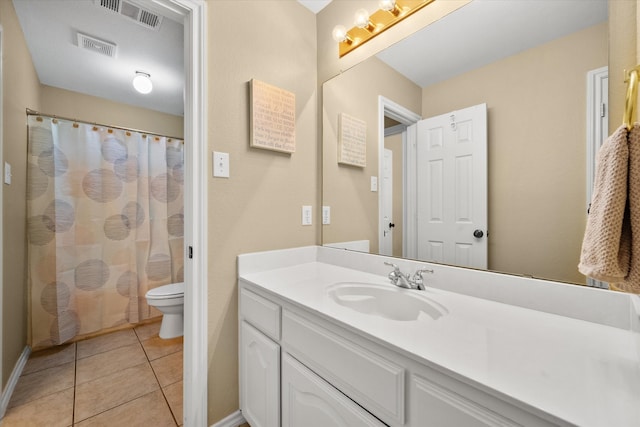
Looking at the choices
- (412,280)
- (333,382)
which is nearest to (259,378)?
(333,382)

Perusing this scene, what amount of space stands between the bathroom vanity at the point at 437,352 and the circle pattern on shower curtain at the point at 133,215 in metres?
1.82

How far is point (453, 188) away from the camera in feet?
3.52

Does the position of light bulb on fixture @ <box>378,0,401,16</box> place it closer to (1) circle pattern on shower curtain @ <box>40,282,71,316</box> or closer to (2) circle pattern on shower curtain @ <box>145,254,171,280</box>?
(2) circle pattern on shower curtain @ <box>145,254,171,280</box>

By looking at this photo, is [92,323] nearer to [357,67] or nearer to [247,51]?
[247,51]

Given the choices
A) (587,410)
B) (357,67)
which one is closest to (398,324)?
(587,410)

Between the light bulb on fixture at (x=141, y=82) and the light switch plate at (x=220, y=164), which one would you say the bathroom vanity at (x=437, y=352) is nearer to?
the light switch plate at (x=220, y=164)

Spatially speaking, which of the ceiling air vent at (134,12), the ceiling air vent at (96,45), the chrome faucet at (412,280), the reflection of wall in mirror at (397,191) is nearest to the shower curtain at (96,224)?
the ceiling air vent at (96,45)

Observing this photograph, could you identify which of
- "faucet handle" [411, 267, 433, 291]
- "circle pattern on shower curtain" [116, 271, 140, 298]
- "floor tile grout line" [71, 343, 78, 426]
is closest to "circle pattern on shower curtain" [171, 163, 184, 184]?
"circle pattern on shower curtain" [116, 271, 140, 298]

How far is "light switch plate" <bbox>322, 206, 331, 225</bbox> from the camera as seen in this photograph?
64.5 inches

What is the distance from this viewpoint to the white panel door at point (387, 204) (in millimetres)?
1339

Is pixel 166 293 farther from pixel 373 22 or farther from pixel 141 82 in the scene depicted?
pixel 373 22

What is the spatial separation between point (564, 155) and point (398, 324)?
28.7 inches

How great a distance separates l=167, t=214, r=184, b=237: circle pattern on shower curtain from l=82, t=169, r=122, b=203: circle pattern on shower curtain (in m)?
0.49

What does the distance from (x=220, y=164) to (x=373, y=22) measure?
1083mm
